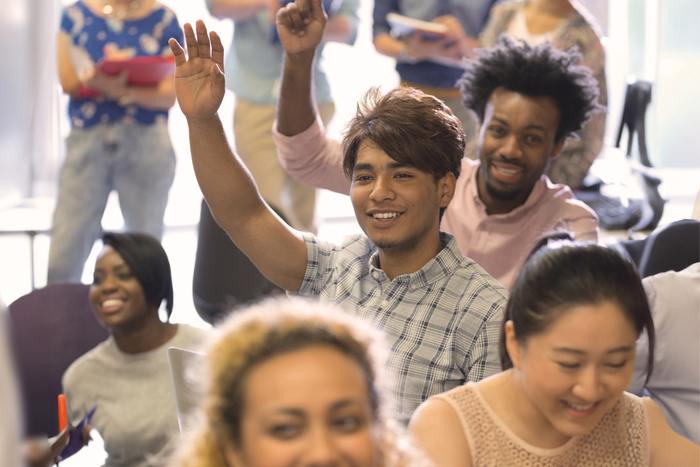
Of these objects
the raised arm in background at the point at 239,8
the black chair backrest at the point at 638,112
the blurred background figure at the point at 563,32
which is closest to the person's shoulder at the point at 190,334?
the raised arm in background at the point at 239,8

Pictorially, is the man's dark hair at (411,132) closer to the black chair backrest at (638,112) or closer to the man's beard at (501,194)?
the man's beard at (501,194)

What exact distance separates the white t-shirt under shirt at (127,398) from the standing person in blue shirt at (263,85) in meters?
1.00

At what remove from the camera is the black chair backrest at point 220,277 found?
6.55 feet

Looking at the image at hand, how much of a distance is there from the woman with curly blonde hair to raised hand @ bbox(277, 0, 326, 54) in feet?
3.11

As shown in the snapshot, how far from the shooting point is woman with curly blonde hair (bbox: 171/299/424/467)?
2.21ft

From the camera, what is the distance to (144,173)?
2.41 meters

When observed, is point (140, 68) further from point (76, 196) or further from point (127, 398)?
point (127, 398)

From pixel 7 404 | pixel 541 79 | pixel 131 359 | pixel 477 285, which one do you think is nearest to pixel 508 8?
pixel 541 79

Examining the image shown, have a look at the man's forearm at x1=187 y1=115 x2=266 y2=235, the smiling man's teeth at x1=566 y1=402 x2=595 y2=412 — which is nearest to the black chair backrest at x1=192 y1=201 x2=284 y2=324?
the man's forearm at x1=187 y1=115 x2=266 y2=235

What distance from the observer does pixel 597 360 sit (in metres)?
0.90

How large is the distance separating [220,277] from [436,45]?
1.09 meters

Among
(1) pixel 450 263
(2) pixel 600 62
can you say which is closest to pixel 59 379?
(1) pixel 450 263

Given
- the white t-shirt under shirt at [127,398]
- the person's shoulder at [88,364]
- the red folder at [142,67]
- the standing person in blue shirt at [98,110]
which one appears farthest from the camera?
the standing person in blue shirt at [98,110]

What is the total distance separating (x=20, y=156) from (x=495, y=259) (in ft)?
10.4
